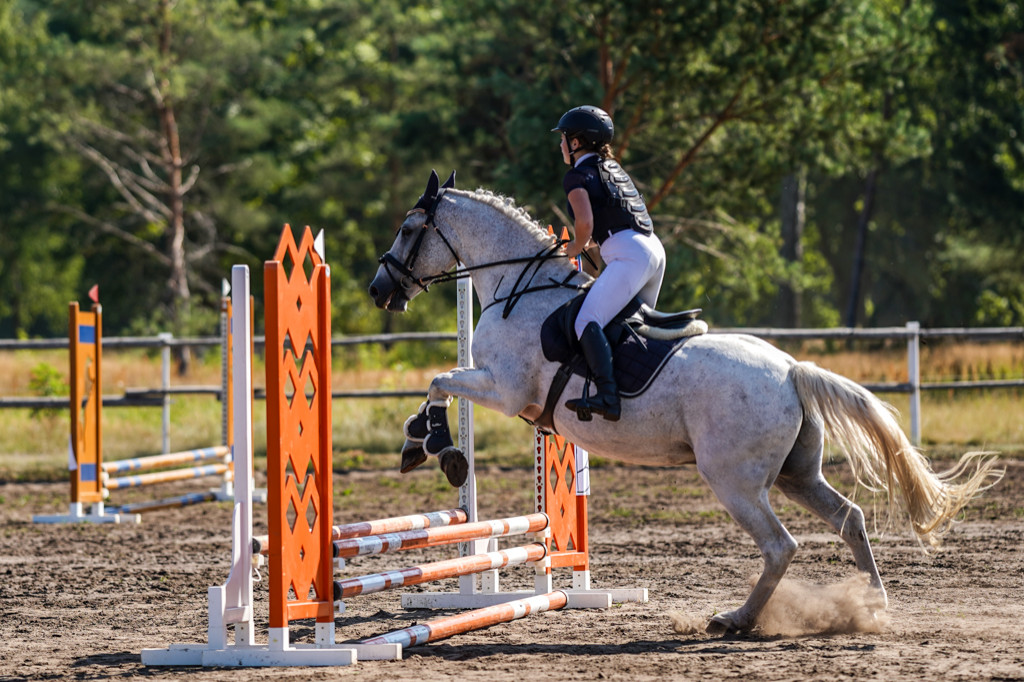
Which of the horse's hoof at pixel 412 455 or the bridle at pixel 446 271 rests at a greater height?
the bridle at pixel 446 271

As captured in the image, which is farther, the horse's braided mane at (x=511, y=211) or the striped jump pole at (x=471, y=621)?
the horse's braided mane at (x=511, y=211)

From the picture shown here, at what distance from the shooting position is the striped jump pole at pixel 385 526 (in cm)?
499

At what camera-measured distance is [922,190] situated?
3488 centimetres

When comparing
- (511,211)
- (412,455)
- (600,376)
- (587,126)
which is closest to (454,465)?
(412,455)

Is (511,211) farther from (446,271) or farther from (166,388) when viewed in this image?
(166,388)

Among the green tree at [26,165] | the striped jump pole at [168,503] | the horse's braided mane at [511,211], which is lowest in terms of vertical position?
the striped jump pole at [168,503]

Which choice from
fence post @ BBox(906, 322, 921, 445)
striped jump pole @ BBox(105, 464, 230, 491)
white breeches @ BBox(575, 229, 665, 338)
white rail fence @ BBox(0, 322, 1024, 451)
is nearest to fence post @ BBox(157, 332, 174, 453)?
white rail fence @ BBox(0, 322, 1024, 451)

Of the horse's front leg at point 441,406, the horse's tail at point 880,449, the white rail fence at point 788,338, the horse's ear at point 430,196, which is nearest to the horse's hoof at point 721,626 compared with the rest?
the horse's tail at point 880,449

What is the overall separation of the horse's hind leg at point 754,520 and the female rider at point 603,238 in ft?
1.79

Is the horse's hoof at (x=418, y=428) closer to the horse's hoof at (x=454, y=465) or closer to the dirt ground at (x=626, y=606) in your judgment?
the horse's hoof at (x=454, y=465)

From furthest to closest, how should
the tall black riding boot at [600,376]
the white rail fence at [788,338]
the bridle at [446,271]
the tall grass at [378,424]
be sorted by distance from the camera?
1. the tall grass at [378,424]
2. the white rail fence at [788,338]
3. the bridle at [446,271]
4. the tall black riding boot at [600,376]

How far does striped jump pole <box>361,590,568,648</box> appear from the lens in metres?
4.97

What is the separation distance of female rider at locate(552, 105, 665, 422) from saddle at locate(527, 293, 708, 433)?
0.25 feet

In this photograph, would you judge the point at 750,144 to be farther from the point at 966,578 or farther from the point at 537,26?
the point at 966,578
